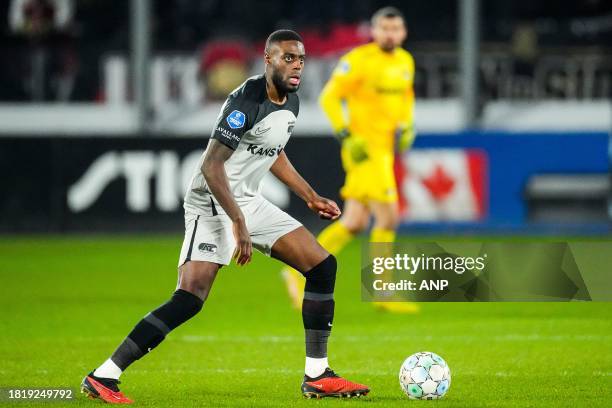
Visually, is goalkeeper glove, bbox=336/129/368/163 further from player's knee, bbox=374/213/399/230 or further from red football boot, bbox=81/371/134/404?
red football boot, bbox=81/371/134/404

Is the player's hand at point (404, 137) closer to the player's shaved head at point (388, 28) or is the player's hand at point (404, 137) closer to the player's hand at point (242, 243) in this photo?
the player's shaved head at point (388, 28)

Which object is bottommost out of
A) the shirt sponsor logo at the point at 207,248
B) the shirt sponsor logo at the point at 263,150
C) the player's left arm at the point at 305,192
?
the shirt sponsor logo at the point at 207,248

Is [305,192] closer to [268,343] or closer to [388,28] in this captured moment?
[268,343]

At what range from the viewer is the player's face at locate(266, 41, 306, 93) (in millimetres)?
6312

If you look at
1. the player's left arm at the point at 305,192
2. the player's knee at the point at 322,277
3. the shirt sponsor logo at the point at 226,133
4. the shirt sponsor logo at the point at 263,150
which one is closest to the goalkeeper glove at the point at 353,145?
the player's left arm at the point at 305,192

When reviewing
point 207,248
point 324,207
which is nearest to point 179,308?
point 207,248

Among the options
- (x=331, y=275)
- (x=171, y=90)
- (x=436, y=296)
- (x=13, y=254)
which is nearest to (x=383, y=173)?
(x=436, y=296)

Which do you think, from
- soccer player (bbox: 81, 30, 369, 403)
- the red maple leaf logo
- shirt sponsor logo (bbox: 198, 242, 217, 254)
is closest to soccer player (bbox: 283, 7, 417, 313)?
soccer player (bbox: 81, 30, 369, 403)

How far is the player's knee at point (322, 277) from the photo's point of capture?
21.1 ft

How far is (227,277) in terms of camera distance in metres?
13.3

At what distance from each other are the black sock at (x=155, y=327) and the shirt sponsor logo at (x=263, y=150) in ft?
2.66

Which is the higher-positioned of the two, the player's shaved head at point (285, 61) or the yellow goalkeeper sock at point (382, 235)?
the player's shaved head at point (285, 61)

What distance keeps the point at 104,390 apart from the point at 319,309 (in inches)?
45.4

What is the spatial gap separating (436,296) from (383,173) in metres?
3.01
